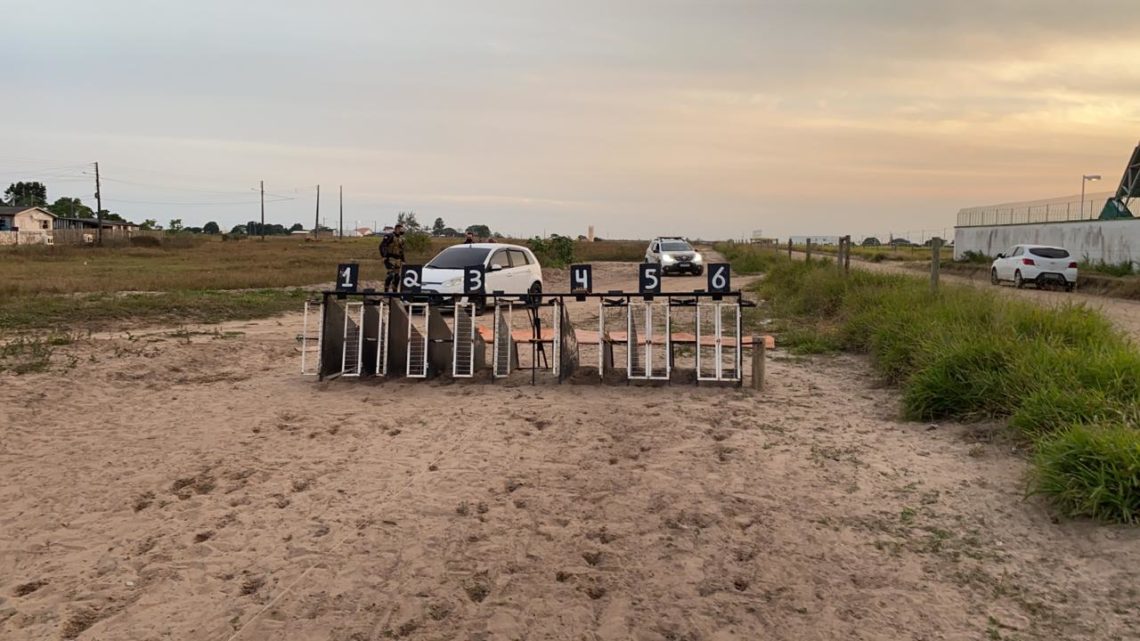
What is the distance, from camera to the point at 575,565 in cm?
431

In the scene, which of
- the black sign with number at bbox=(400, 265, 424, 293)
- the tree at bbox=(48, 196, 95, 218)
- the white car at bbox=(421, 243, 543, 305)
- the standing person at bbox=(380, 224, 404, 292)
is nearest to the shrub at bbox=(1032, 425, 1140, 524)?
the black sign with number at bbox=(400, 265, 424, 293)

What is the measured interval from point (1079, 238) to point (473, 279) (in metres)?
31.5

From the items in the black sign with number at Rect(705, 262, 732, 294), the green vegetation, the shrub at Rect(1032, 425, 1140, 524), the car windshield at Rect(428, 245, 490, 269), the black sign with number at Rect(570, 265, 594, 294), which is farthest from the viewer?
the car windshield at Rect(428, 245, 490, 269)

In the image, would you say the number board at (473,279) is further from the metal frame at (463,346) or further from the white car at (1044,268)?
the white car at (1044,268)

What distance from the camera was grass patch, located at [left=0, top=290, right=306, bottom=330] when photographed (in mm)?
13344

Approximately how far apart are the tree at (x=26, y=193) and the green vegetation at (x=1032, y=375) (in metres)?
125

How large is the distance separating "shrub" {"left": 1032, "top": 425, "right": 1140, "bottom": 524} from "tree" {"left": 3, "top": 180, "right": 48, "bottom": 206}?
128514mm

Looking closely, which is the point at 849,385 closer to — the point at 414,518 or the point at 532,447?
the point at 532,447

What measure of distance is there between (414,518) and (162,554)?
1.35 meters

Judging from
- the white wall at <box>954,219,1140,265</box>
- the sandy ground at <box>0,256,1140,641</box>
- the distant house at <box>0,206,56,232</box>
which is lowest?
the sandy ground at <box>0,256,1140,641</box>

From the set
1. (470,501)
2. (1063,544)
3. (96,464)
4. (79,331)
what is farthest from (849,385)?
(79,331)

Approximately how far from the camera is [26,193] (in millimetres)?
113375

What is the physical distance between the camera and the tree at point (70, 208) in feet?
339

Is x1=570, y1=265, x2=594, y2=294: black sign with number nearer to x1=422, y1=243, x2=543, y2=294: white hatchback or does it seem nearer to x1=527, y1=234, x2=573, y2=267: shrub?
x1=422, y1=243, x2=543, y2=294: white hatchback
